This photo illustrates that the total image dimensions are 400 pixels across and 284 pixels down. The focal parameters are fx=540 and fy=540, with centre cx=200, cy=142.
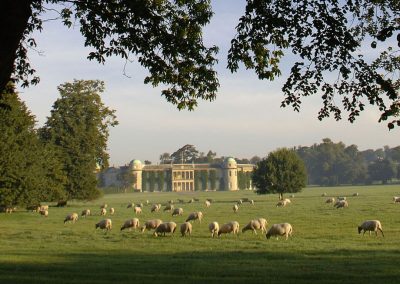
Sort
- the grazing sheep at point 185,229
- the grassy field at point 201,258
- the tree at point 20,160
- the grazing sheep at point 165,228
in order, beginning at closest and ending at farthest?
the grassy field at point 201,258 < the grazing sheep at point 165,228 < the grazing sheep at point 185,229 < the tree at point 20,160

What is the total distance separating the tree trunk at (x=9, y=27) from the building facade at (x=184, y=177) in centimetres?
17680

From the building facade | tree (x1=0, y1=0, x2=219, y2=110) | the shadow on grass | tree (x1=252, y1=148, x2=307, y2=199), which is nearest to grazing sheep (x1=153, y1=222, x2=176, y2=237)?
the shadow on grass

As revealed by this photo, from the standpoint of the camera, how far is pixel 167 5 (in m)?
13.2

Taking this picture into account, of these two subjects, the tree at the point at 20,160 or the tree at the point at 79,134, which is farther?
Answer: the tree at the point at 79,134

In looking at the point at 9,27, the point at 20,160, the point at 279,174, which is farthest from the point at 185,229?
the point at 279,174

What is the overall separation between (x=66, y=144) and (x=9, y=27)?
60868mm

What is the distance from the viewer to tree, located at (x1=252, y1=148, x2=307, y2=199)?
8175cm

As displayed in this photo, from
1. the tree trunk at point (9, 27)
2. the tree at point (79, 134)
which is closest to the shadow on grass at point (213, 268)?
the tree trunk at point (9, 27)

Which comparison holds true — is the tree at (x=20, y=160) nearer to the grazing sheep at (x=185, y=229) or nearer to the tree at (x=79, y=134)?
the tree at (x=79, y=134)

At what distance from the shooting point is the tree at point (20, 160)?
4850 cm

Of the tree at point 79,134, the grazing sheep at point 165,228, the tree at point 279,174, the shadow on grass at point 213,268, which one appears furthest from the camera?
the tree at point 279,174

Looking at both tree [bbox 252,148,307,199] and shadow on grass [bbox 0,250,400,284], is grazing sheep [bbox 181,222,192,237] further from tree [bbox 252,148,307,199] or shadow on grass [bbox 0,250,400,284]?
tree [bbox 252,148,307,199]

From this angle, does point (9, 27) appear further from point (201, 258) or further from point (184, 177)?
point (184, 177)

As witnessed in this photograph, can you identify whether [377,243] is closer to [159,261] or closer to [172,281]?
[159,261]
